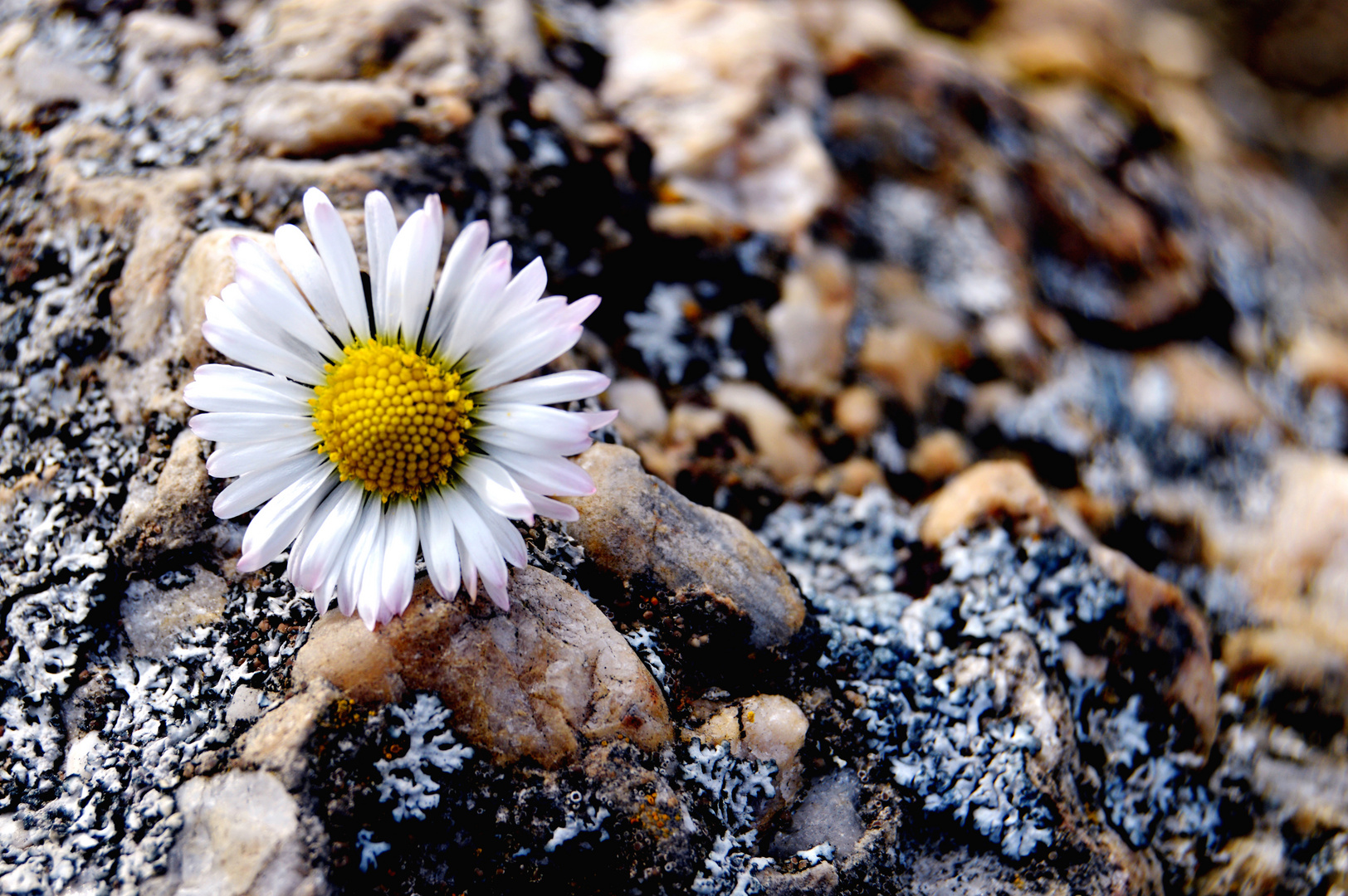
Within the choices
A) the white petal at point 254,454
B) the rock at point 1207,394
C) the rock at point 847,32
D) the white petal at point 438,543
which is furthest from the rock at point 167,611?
the rock at point 1207,394

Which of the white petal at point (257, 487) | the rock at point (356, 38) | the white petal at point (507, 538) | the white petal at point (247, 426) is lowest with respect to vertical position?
the white petal at point (257, 487)

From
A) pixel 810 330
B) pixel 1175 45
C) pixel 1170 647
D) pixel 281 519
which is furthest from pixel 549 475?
pixel 1175 45

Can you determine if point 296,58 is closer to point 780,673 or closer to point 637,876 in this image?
point 780,673

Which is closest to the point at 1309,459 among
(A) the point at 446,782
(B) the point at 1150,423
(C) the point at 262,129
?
(B) the point at 1150,423

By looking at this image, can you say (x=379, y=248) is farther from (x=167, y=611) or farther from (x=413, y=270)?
(x=167, y=611)

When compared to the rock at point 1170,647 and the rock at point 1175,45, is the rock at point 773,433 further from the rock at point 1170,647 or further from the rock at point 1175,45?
the rock at point 1175,45

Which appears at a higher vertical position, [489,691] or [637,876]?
[489,691]

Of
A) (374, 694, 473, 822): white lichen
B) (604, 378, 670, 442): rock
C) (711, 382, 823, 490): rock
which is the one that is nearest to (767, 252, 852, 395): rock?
(711, 382, 823, 490): rock
